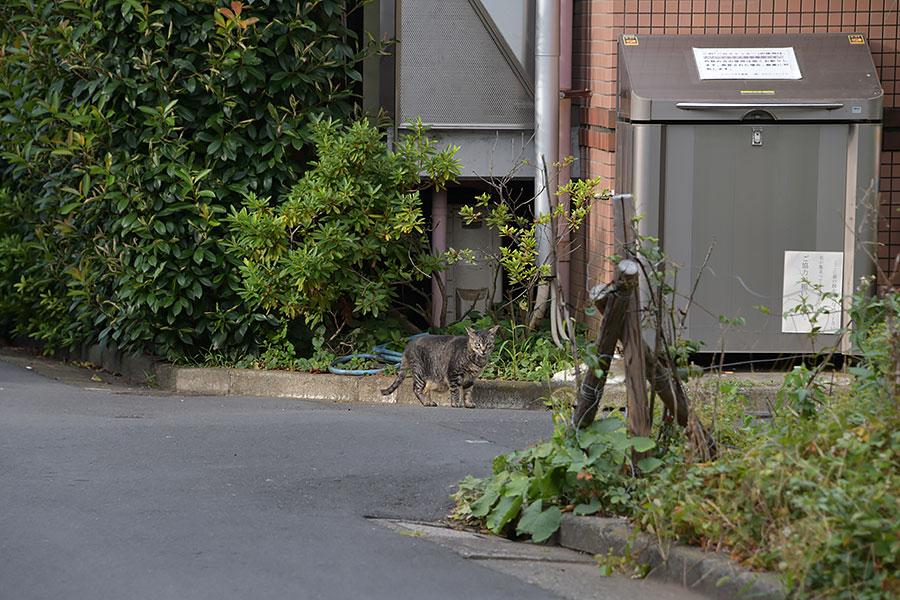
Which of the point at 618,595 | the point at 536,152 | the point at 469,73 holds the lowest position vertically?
the point at 618,595

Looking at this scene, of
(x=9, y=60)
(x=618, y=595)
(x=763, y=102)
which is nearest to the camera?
(x=618, y=595)

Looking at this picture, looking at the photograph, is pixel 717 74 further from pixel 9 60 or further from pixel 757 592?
pixel 9 60

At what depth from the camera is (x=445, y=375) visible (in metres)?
8.52

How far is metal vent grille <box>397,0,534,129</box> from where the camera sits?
977 centimetres

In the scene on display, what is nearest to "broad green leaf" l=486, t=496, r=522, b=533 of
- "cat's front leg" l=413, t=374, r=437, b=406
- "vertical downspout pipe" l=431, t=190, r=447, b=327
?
"cat's front leg" l=413, t=374, r=437, b=406

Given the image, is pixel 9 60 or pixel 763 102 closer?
pixel 763 102

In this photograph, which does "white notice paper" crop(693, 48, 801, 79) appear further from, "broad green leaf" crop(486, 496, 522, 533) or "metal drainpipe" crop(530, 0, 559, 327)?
"broad green leaf" crop(486, 496, 522, 533)

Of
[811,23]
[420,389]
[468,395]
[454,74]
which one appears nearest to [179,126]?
[454,74]

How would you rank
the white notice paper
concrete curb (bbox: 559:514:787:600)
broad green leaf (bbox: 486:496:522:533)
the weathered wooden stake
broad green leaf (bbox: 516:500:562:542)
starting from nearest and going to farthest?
concrete curb (bbox: 559:514:787:600), the weathered wooden stake, broad green leaf (bbox: 516:500:562:542), broad green leaf (bbox: 486:496:522:533), the white notice paper

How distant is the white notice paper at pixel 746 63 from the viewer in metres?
8.31

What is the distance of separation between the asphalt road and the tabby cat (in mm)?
231

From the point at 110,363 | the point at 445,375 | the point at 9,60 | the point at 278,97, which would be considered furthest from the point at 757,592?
the point at 9,60

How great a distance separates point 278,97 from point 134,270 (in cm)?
178

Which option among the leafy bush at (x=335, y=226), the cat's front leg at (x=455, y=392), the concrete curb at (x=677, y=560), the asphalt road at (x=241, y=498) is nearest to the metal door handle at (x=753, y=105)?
the leafy bush at (x=335, y=226)
